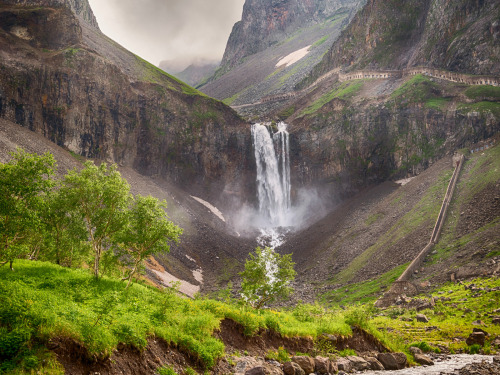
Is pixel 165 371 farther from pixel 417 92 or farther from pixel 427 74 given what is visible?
pixel 427 74

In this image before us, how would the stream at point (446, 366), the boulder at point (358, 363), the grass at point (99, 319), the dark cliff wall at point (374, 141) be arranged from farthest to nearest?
the dark cliff wall at point (374, 141)
the stream at point (446, 366)
the boulder at point (358, 363)
the grass at point (99, 319)

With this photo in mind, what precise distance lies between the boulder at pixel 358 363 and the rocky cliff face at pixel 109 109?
Answer: 7820 centimetres

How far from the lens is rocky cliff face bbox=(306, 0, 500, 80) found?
294 feet

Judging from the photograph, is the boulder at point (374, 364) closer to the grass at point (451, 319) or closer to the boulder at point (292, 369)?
the grass at point (451, 319)

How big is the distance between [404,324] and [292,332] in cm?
1643

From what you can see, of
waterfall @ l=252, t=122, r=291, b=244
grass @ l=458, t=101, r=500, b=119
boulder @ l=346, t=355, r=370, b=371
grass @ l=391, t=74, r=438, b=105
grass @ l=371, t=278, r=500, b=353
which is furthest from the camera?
waterfall @ l=252, t=122, r=291, b=244

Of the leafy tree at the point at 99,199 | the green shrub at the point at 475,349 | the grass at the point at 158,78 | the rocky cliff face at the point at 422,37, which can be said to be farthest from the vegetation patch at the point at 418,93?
the leafy tree at the point at 99,199

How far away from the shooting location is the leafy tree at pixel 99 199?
73.4 feet

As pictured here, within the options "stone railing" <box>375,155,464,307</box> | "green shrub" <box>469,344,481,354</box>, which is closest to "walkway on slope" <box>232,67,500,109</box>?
"stone railing" <box>375,155,464,307</box>

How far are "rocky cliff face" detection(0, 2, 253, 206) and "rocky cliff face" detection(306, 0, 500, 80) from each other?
5852cm

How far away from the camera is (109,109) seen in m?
88.1

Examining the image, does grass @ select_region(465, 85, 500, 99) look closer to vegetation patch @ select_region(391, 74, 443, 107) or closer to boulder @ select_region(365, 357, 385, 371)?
vegetation patch @ select_region(391, 74, 443, 107)

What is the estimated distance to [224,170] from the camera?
103188 millimetres

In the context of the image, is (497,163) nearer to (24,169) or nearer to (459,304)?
(459,304)
